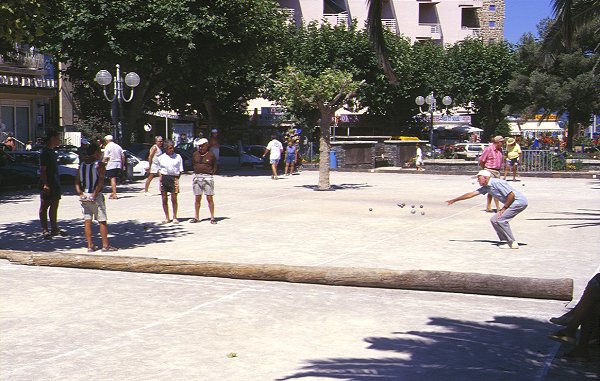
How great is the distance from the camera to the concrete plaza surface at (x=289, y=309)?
6223mm

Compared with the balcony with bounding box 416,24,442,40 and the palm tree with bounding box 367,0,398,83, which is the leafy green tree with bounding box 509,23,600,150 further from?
the palm tree with bounding box 367,0,398,83

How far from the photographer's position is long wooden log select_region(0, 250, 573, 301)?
8.66 m

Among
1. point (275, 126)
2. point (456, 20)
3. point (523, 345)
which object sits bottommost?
point (523, 345)

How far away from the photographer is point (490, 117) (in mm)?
56844

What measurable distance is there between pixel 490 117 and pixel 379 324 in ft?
168

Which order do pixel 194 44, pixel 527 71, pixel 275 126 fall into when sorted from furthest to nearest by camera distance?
pixel 275 126 < pixel 527 71 < pixel 194 44

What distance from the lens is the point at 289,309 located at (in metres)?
8.22

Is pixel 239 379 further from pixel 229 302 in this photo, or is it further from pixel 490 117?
pixel 490 117

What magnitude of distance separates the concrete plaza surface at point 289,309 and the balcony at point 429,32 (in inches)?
2046

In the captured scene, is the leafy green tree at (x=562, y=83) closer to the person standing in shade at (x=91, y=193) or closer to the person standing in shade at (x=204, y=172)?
the person standing in shade at (x=204, y=172)

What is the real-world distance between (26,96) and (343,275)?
1403 inches

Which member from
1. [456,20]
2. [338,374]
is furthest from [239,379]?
[456,20]

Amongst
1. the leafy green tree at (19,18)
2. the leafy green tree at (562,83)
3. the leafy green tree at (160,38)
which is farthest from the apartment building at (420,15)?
the leafy green tree at (19,18)

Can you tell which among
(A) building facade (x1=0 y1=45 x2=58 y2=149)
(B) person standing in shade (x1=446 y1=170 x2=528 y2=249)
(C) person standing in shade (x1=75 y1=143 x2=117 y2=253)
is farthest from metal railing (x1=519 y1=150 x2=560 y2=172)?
(C) person standing in shade (x1=75 y1=143 x2=117 y2=253)
